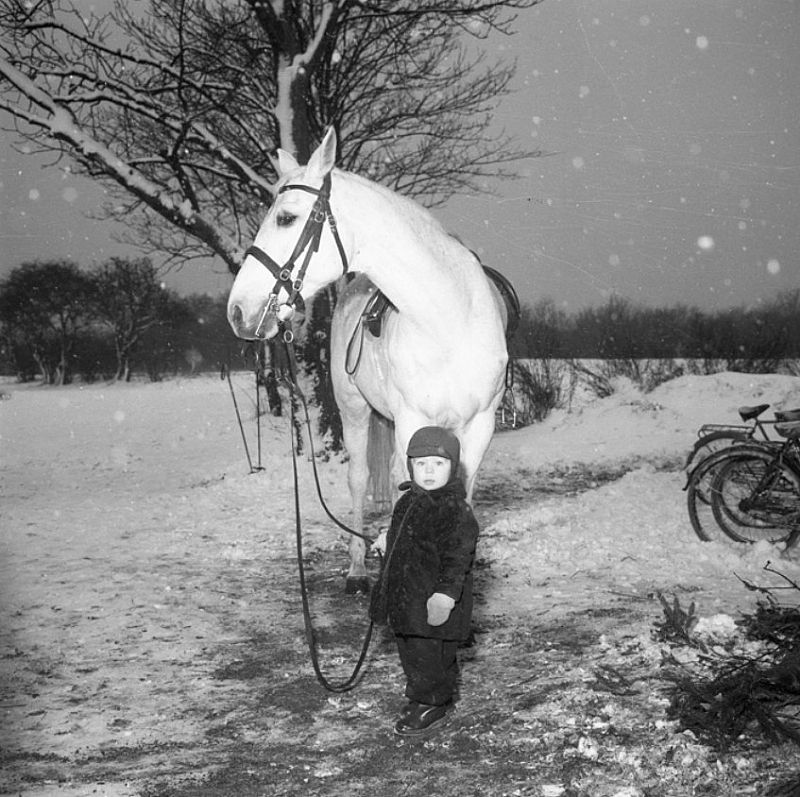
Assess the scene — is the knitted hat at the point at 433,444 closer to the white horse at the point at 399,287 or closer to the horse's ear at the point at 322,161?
the white horse at the point at 399,287

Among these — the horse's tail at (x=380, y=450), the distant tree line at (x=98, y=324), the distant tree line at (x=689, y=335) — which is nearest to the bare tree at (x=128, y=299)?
the distant tree line at (x=98, y=324)

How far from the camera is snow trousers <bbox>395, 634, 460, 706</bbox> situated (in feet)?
9.57

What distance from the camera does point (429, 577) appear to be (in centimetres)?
296

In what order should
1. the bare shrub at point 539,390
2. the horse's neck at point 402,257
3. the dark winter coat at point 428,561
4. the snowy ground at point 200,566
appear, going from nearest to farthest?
1. the dark winter coat at point 428,561
2. the snowy ground at point 200,566
3. the horse's neck at point 402,257
4. the bare shrub at point 539,390

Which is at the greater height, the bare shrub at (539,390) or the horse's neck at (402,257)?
the horse's neck at (402,257)

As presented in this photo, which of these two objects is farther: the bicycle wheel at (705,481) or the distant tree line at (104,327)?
the distant tree line at (104,327)

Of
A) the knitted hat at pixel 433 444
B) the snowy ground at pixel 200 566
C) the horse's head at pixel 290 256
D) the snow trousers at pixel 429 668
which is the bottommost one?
the snowy ground at pixel 200 566

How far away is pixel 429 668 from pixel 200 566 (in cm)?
352

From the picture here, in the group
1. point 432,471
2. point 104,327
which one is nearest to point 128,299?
point 104,327

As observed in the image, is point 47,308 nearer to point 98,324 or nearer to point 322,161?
point 98,324

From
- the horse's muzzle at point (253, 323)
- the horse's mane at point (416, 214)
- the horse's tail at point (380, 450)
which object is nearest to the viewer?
the horse's muzzle at point (253, 323)

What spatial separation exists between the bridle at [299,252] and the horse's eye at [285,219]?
0.07 m

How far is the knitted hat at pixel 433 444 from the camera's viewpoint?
2982 millimetres

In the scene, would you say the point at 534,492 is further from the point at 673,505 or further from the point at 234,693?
the point at 234,693
